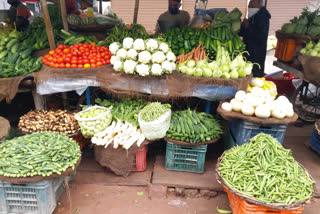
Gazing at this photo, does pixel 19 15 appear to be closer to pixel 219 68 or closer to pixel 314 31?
pixel 219 68

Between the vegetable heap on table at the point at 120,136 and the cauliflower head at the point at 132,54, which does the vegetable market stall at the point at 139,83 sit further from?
the vegetable heap on table at the point at 120,136

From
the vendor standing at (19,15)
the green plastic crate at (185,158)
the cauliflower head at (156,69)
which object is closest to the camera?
the green plastic crate at (185,158)

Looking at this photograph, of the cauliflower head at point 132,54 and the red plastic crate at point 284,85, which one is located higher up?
the cauliflower head at point 132,54

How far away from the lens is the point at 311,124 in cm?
557

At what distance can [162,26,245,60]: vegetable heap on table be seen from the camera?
4.46 m

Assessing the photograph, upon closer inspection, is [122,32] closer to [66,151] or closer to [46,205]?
[66,151]

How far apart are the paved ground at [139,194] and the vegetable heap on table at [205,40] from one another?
6.53ft

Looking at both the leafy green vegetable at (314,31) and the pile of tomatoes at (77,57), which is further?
the leafy green vegetable at (314,31)

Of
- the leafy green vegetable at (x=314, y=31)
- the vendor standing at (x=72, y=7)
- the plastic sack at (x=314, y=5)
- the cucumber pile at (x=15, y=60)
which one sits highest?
the plastic sack at (x=314, y=5)

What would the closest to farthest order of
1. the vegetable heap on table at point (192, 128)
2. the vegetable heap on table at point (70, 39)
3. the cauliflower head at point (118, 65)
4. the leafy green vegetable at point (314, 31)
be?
the vegetable heap on table at point (192, 128), the cauliflower head at point (118, 65), the vegetable heap on table at point (70, 39), the leafy green vegetable at point (314, 31)

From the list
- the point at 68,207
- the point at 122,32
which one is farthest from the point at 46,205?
the point at 122,32

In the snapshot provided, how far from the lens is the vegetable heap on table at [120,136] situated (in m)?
3.54

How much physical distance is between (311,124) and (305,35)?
6.53 ft

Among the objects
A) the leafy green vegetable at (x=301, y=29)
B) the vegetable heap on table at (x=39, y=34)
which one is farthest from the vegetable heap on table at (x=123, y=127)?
the leafy green vegetable at (x=301, y=29)
